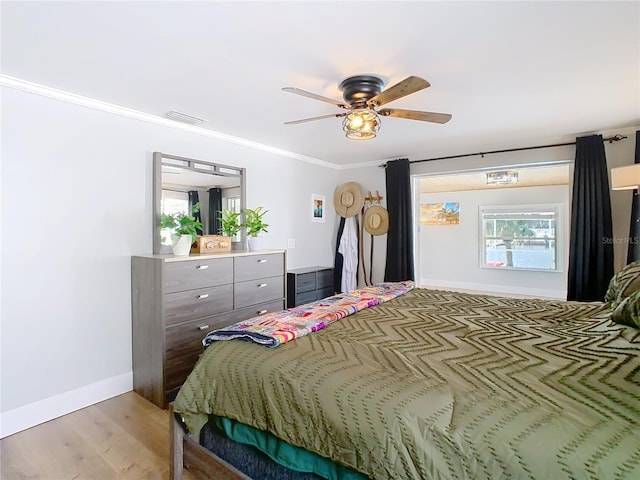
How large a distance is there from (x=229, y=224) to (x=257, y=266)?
21.2 inches

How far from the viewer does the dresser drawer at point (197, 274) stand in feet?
8.57

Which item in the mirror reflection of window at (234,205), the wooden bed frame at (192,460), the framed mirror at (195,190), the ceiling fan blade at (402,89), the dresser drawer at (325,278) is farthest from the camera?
the dresser drawer at (325,278)

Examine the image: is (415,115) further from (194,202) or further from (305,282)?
(305,282)

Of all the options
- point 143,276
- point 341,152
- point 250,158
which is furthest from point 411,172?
point 143,276

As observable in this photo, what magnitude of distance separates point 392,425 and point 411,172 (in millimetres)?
4015

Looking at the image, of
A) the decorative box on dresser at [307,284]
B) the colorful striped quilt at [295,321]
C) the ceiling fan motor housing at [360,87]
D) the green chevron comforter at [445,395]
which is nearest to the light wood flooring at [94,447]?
the green chevron comforter at [445,395]

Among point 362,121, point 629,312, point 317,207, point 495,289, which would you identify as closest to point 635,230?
point 629,312

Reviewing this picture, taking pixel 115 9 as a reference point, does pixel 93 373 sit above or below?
below

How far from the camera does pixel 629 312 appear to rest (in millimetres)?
1651

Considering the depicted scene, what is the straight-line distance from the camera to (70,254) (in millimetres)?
2535

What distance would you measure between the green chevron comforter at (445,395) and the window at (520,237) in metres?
5.08

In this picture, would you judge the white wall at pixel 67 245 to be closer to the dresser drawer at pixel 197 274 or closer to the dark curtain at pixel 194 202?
the dark curtain at pixel 194 202

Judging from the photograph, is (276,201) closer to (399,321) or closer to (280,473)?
(399,321)

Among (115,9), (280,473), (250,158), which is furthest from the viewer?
(250,158)
